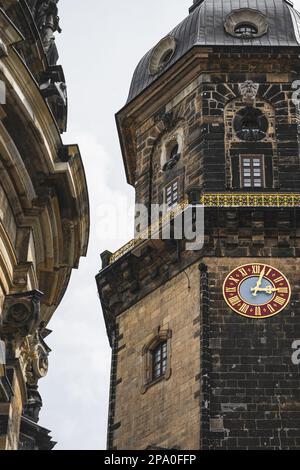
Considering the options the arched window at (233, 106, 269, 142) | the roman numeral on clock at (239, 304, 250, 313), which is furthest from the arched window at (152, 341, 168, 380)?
the arched window at (233, 106, 269, 142)

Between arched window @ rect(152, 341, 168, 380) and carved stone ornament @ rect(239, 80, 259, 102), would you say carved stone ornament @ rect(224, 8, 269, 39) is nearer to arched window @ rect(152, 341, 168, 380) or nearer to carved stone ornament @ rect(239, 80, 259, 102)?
carved stone ornament @ rect(239, 80, 259, 102)

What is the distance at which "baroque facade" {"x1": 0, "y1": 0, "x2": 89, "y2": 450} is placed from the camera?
18250 mm

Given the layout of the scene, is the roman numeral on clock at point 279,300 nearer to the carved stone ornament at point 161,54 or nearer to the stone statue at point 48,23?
the carved stone ornament at point 161,54

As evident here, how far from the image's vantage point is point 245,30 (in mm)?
37781

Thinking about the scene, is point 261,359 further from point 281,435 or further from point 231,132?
point 231,132

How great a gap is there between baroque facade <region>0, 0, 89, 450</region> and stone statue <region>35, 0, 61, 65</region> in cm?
80

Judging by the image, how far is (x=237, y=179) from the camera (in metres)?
34.1

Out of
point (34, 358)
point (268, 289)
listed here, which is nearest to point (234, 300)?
point (268, 289)

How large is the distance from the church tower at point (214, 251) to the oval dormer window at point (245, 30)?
48 mm

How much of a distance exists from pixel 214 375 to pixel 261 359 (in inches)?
52.8

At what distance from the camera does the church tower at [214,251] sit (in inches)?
1160

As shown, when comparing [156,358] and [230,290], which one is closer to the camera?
[230,290]

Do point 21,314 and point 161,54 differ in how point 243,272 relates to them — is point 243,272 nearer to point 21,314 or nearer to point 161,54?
point 161,54

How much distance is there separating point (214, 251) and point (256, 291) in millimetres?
1644
